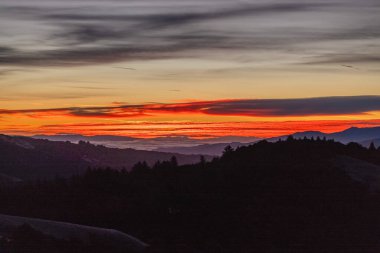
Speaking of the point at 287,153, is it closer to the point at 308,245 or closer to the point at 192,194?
the point at 192,194

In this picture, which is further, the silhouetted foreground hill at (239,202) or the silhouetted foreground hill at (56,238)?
the silhouetted foreground hill at (239,202)

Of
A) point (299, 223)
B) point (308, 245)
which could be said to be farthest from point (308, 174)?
point (308, 245)

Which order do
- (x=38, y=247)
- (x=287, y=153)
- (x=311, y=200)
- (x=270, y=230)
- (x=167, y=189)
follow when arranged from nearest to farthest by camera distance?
(x=38, y=247) < (x=270, y=230) < (x=311, y=200) < (x=167, y=189) < (x=287, y=153)

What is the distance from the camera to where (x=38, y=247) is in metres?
42.3

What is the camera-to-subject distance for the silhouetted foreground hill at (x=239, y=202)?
56.4 m

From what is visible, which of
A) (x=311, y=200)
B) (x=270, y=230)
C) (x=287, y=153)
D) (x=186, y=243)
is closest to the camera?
(x=186, y=243)

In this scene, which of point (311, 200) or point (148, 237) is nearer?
point (148, 237)

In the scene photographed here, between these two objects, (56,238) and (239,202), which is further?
(239,202)

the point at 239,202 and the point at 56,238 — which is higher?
the point at 239,202

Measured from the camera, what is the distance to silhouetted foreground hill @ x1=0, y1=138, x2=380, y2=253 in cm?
5644

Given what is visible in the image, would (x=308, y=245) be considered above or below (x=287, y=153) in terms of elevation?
below

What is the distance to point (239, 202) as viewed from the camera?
63.9 metres

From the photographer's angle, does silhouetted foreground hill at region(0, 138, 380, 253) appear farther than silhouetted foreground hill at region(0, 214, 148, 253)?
Yes

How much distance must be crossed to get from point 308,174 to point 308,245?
16262mm
